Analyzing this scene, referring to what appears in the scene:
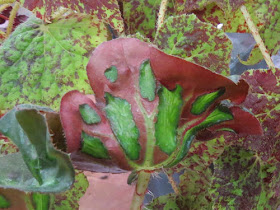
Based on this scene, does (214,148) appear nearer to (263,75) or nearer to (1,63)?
(263,75)

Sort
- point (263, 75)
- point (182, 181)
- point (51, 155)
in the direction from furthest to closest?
point (182, 181) < point (263, 75) < point (51, 155)

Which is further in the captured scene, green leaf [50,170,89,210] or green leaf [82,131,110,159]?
green leaf [50,170,89,210]

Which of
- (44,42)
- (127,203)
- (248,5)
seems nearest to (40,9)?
(44,42)

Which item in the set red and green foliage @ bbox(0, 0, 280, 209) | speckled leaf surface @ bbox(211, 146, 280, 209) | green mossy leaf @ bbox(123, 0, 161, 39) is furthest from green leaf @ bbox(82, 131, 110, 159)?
green mossy leaf @ bbox(123, 0, 161, 39)

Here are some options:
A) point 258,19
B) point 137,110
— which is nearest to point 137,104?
point 137,110

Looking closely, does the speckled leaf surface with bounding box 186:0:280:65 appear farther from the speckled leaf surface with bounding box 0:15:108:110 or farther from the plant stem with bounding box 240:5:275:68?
the speckled leaf surface with bounding box 0:15:108:110

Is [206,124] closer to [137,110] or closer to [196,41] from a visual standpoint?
[137,110]

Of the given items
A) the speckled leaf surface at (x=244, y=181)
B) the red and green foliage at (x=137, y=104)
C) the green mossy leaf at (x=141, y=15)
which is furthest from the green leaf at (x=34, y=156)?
the green mossy leaf at (x=141, y=15)
